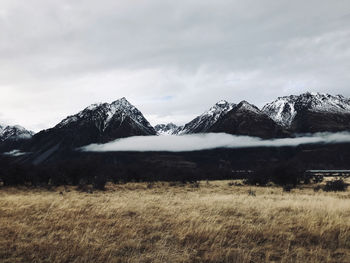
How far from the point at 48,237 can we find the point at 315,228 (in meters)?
7.54

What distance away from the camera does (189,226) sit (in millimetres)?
9719

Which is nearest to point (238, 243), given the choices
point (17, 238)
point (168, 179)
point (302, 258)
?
point (302, 258)

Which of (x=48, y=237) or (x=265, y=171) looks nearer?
(x=48, y=237)

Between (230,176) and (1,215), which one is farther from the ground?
(1,215)

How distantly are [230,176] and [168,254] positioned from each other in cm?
10128

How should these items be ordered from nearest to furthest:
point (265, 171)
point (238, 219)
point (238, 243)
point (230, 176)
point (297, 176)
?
point (238, 243)
point (238, 219)
point (297, 176)
point (265, 171)
point (230, 176)

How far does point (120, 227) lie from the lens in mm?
9633

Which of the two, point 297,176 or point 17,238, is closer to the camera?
point 17,238

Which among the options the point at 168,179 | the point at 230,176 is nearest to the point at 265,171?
the point at 168,179

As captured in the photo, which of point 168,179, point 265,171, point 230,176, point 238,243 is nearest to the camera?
point 238,243

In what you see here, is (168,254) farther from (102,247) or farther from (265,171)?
(265,171)

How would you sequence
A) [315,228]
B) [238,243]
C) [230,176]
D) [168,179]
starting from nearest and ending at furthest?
[238,243] → [315,228] → [168,179] → [230,176]

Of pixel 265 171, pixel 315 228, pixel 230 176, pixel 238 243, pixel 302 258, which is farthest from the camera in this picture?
pixel 230 176

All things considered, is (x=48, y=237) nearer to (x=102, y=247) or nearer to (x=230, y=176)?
(x=102, y=247)
